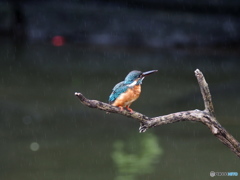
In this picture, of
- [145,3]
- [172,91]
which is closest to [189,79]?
[172,91]

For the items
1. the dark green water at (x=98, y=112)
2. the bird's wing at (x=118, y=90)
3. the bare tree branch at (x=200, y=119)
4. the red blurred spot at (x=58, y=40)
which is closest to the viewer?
the bare tree branch at (x=200, y=119)

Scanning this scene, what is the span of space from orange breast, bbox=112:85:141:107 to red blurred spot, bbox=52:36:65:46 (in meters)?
10.3

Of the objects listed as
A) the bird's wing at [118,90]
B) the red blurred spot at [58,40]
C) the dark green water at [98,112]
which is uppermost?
the red blurred spot at [58,40]

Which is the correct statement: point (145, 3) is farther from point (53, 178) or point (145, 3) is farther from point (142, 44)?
point (53, 178)

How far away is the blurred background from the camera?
588 cm

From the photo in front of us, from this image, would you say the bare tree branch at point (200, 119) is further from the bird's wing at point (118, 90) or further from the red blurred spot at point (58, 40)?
the red blurred spot at point (58, 40)

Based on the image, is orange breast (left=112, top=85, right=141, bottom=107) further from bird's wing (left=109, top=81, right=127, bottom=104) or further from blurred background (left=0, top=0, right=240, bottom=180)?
blurred background (left=0, top=0, right=240, bottom=180)

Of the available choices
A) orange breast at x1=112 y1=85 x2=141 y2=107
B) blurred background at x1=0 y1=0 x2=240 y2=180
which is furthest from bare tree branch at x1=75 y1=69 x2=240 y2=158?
blurred background at x1=0 y1=0 x2=240 y2=180

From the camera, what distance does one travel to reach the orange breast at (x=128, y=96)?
75.4 inches

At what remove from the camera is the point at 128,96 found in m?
1.93

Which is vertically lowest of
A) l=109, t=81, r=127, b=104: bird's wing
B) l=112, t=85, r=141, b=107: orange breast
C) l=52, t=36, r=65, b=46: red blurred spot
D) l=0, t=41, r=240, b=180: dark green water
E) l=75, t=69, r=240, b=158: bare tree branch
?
l=75, t=69, r=240, b=158: bare tree branch

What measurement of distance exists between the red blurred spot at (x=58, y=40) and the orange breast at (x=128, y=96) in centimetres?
1031

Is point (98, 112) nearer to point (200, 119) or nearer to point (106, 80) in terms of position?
point (106, 80)

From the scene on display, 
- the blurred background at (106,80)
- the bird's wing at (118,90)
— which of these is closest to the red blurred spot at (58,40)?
the blurred background at (106,80)
